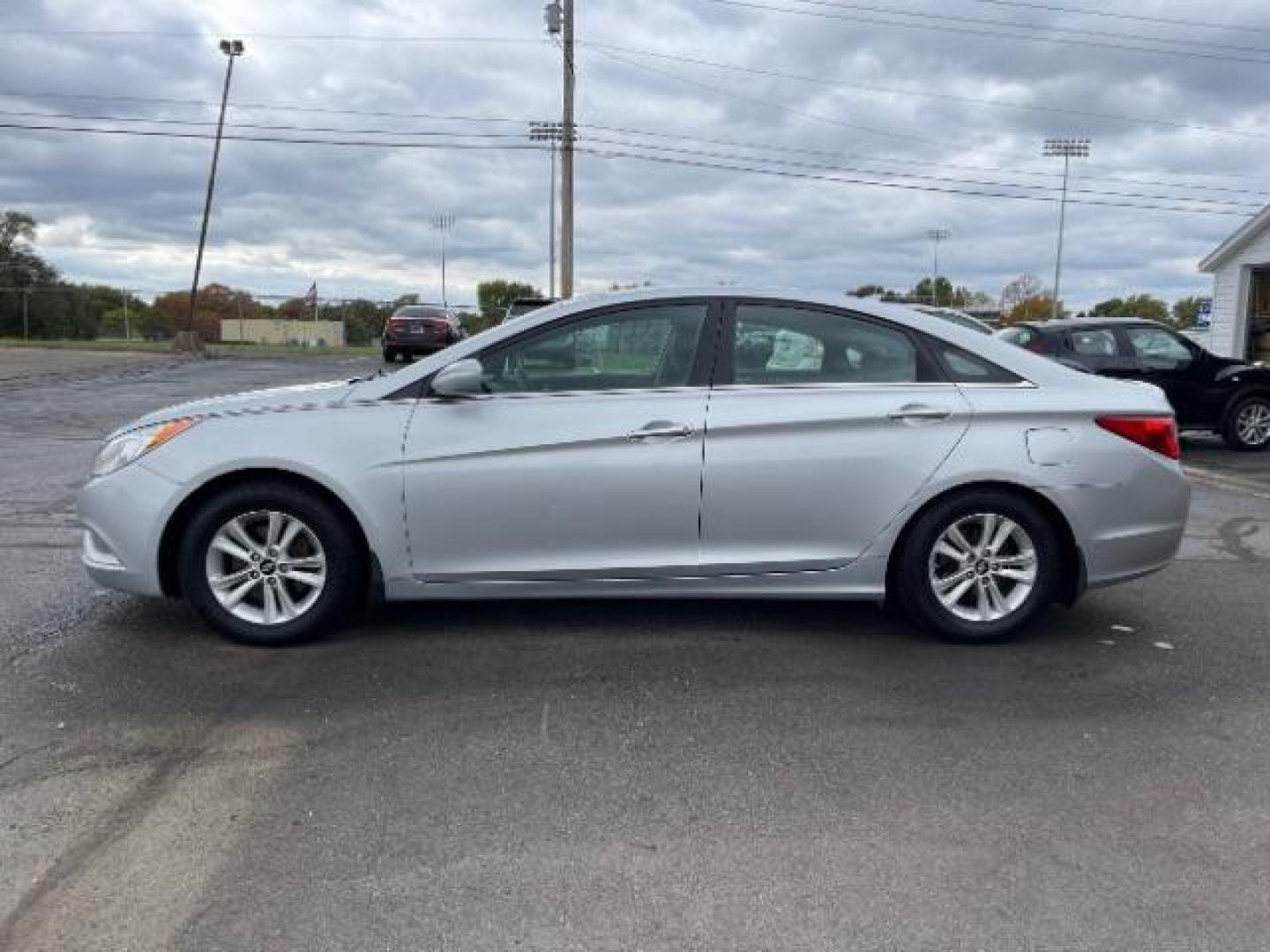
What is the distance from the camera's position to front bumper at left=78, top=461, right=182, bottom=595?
455 cm

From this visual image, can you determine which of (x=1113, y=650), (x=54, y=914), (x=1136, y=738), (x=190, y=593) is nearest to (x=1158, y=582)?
(x=1113, y=650)

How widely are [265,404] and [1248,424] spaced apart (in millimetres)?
11944

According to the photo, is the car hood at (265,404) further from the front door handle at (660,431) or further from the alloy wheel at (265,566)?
the front door handle at (660,431)

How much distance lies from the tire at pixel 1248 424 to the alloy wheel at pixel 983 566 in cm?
943

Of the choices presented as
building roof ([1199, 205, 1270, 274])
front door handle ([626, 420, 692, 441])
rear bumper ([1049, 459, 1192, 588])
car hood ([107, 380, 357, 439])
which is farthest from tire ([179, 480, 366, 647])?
building roof ([1199, 205, 1270, 274])

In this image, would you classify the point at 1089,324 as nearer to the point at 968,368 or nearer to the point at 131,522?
the point at 968,368

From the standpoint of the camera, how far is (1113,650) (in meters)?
4.80

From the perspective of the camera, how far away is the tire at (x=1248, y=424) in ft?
41.3

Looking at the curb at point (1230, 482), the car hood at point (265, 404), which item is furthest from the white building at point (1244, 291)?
the car hood at point (265, 404)

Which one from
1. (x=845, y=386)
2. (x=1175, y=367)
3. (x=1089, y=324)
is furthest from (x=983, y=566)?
(x=1175, y=367)

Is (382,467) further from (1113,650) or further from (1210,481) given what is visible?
(1210,481)

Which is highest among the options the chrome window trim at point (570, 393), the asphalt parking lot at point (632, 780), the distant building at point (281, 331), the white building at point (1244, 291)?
the white building at point (1244, 291)

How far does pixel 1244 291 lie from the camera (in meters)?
22.0

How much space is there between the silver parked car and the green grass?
2716cm
